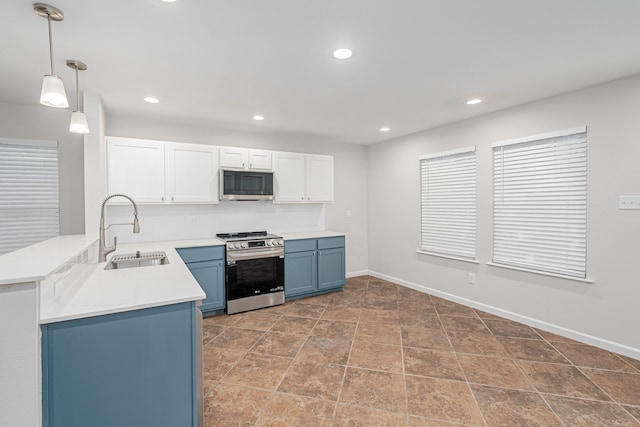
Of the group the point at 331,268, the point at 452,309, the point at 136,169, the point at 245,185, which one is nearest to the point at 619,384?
the point at 452,309

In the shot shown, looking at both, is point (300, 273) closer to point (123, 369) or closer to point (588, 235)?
point (123, 369)

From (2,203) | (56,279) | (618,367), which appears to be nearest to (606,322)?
(618,367)

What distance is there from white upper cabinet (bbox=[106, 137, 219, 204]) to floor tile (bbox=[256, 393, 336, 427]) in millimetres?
2617

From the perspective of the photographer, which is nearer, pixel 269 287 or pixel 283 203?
pixel 269 287

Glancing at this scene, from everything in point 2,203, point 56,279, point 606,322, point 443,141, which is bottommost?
point 606,322

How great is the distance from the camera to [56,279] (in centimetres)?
155

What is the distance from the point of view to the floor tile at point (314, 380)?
7.27 feet

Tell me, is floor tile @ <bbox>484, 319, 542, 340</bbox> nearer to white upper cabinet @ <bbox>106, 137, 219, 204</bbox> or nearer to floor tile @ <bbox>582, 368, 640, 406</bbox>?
floor tile @ <bbox>582, 368, 640, 406</bbox>

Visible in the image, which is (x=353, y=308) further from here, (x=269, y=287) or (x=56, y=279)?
(x=56, y=279)

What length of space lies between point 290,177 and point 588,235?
3.48 m

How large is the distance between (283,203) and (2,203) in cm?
317

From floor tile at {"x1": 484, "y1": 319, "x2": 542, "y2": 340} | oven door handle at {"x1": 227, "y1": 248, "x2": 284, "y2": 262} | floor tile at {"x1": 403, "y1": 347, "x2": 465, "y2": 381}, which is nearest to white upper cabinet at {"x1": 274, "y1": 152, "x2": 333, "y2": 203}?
oven door handle at {"x1": 227, "y1": 248, "x2": 284, "y2": 262}

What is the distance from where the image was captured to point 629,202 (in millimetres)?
2662

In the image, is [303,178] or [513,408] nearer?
[513,408]
